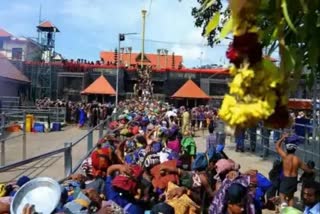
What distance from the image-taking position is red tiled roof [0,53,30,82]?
47.1 metres

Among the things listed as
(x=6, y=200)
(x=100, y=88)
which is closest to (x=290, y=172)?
(x=6, y=200)

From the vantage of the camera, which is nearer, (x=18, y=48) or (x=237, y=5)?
(x=237, y=5)

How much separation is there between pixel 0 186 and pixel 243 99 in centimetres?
458

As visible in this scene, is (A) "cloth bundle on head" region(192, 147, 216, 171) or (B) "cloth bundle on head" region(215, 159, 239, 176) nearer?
(B) "cloth bundle on head" region(215, 159, 239, 176)

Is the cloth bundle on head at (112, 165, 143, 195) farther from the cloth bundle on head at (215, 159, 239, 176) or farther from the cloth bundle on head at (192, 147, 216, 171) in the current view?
the cloth bundle on head at (192, 147, 216, 171)

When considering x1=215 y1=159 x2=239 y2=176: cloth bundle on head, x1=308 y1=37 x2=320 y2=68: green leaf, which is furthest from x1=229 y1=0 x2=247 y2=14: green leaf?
x1=215 y1=159 x2=239 y2=176: cloth bundle on head

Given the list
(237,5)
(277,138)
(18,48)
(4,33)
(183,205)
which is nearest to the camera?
(237,5)

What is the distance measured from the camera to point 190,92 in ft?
173

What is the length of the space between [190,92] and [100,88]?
28.8ft

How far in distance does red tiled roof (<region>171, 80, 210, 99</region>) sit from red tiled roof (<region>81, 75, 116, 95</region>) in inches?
250

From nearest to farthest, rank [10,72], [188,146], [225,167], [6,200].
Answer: [6,200], [225,167], [188,146], [10,72]

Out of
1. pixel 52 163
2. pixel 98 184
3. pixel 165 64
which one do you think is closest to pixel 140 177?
pixel 98 184

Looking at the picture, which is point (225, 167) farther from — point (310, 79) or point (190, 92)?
point (190, 92)

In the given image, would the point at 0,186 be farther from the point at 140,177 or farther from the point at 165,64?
the point at 165,64
